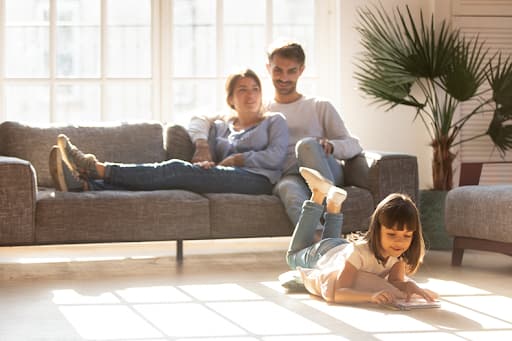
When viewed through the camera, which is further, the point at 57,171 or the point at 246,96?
the point at 246,96

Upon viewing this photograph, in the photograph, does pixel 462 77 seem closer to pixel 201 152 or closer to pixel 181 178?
pixel 201 152

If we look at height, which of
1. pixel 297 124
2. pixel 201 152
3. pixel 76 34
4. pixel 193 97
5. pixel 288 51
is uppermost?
pixel 76 34

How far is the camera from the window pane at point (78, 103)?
231 inches

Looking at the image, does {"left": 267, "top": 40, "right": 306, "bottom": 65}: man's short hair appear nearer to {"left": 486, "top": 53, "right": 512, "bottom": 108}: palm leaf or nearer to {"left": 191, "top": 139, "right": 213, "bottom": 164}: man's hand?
{"left": 191, "top": 139, "right": 213, "bottom": 164}: man's hand

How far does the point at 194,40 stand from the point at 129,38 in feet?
1.21

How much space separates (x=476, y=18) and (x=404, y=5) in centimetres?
42

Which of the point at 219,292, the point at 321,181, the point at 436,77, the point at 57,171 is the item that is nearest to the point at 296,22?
the point at 436,77

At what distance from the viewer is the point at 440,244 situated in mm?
5547

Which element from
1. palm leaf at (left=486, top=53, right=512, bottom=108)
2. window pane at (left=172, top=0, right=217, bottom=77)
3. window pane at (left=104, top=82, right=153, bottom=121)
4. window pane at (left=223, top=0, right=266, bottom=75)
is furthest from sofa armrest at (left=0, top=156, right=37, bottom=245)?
palm leaf at (left=486, top=53, right=512, bottom=108)

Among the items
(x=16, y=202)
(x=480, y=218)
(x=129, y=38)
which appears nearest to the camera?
(x=16, y=202)

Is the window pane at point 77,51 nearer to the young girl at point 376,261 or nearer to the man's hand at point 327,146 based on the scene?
the man's hand at point 327,146

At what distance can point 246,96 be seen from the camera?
514cm

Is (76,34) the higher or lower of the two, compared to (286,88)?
higher

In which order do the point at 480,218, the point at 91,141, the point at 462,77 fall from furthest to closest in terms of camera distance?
the point at 462,77
the point at 91,141
the point at 480,218
